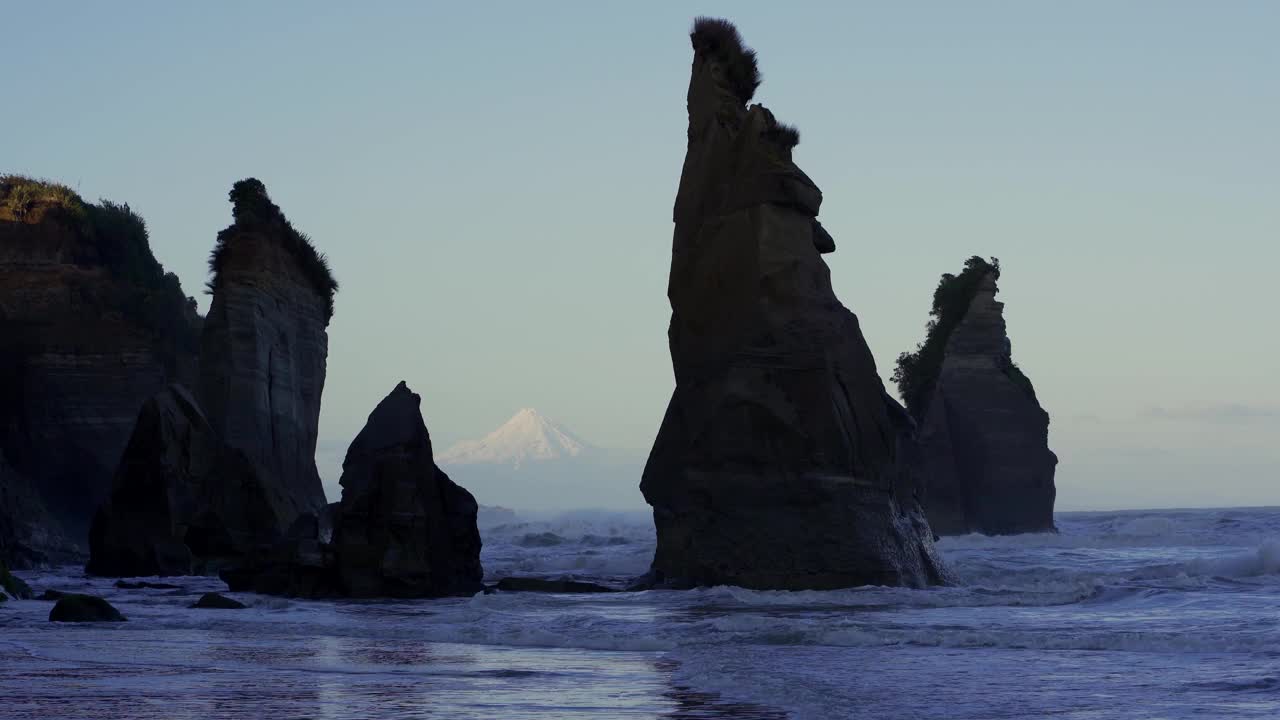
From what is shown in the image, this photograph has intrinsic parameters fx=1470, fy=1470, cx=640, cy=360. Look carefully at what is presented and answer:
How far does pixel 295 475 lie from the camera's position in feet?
152

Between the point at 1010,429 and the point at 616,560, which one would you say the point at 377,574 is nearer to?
the point at 616,560

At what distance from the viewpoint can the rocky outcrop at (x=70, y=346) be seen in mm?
45594

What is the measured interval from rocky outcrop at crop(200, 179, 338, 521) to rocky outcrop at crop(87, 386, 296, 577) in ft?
12.6

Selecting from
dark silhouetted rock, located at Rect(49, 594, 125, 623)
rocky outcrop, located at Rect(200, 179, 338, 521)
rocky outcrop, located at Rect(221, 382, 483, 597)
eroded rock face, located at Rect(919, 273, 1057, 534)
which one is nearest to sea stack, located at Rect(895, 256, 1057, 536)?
eroded rock face, located at Rect(919, 273, 1057, 534)

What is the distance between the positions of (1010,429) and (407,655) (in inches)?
1997

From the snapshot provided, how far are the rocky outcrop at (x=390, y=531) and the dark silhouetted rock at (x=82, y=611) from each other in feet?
18.2

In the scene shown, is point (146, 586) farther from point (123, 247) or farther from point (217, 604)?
point (123, 247)

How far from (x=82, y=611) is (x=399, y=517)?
6.44m

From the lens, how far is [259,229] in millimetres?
44844

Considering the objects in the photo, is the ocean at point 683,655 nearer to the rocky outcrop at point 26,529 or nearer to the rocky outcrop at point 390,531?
the rocky outcrop at point 390,531

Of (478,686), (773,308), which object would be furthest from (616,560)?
(478,686)

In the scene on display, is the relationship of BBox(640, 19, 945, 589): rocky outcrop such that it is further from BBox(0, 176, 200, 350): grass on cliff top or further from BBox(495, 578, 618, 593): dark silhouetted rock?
BBox(0, 176, 200, 350): grass on cliff top

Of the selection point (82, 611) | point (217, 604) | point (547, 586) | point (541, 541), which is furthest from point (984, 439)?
point (82, 611)

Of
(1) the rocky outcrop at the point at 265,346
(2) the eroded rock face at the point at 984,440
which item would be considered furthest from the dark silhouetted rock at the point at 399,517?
(2) the eroded rock face at the point at 984,440
